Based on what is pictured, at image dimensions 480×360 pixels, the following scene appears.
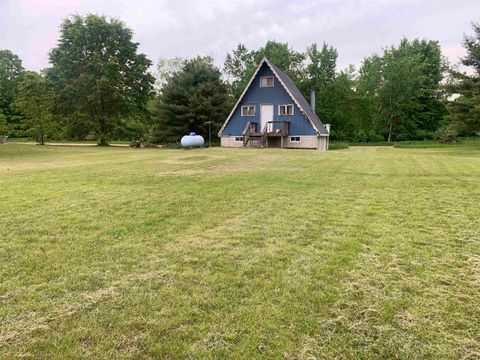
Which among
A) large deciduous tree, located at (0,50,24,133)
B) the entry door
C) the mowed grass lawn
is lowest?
the mowed grass lawn

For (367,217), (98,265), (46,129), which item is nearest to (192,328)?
(98,265)

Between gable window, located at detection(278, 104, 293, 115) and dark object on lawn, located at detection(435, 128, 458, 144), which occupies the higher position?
gable window, located at detection(278, 104, 293, 115)

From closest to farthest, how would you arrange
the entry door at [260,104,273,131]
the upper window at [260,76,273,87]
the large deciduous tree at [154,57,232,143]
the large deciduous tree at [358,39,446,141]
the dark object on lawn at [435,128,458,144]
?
the upper window at [260,76,273,87], the entry door at [260,104,273,131], the large deciduous tree at [154,57,232,143], the dark object on lawn at [435,128,458,144], the large deciduous tree at [358,39,446,141]

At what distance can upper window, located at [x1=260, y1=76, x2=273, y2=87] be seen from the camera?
28.9 metres

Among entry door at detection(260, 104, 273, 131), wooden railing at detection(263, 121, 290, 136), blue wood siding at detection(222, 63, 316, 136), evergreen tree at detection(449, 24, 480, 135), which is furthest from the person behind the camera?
entry door at detection(260, 104, 273, 131)

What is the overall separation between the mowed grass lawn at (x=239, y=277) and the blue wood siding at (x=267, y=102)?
71.1 feet

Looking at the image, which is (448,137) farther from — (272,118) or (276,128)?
(272,118)

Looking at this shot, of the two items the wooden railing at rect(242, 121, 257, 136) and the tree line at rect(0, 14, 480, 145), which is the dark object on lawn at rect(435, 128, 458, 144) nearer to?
the tree line at rect(0, 14, 480, 145)

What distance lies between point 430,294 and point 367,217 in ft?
8.59

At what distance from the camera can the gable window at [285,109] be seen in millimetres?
28422

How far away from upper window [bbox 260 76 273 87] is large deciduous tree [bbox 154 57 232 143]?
16.9 feet

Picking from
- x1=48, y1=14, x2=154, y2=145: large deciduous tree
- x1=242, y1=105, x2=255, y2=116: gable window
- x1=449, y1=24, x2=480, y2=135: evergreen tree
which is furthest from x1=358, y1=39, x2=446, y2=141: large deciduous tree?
x1=48, y1=14, x2=154, y2=145: large deciduous tree

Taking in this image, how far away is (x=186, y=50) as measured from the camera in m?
47.9

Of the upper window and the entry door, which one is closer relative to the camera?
the upper window
